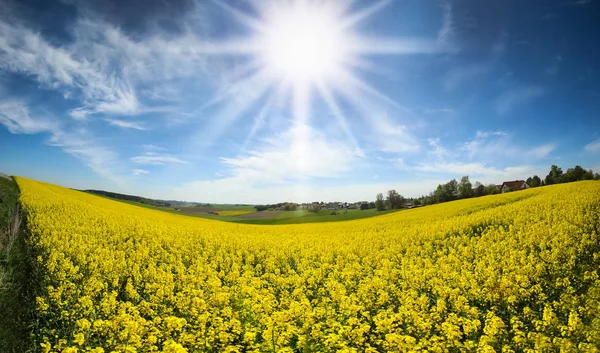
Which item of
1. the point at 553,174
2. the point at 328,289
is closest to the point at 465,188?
the point at 553,174

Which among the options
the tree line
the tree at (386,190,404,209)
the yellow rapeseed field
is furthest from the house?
the yellow rapeseed field

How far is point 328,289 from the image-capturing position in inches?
446

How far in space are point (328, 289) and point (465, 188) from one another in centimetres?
8737

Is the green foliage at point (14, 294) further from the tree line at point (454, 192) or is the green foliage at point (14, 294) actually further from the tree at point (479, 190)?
the tree at point (479, 190)

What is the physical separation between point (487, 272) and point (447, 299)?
8.27 feet

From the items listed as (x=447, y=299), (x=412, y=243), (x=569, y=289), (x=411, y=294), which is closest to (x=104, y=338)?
(x=411, y=294)

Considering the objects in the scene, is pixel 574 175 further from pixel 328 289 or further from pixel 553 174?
pixel 328 289

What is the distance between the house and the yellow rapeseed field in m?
74.1

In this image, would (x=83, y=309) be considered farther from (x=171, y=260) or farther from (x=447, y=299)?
(x=447, y=299)

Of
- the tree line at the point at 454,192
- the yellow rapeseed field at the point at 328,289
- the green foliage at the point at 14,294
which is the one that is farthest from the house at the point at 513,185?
the green foliage at the point at 14,294

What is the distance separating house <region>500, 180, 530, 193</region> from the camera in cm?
8269

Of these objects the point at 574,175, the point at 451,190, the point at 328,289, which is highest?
the point at 574,175

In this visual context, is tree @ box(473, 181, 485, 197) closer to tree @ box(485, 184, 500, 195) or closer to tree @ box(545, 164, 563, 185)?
tree @ box(485, 184, 500, 195)

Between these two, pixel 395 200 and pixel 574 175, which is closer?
pixel 574 175
